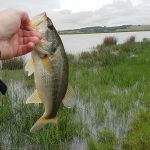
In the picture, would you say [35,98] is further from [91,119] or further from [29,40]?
[91,119]

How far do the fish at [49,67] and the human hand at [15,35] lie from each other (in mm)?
65

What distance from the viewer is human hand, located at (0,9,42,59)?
2.50 metres

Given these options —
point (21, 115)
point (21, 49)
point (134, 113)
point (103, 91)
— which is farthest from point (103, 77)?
point (21, 49)

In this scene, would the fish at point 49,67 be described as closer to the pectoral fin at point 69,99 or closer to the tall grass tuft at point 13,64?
the pectoral fin at point 69,99

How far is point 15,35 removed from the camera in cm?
271

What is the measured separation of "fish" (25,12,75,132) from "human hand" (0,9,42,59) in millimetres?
65

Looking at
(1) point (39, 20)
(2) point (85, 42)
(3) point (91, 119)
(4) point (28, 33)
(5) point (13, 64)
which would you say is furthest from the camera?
(2) point (85, 42)

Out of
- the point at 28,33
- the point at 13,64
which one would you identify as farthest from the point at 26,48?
the point at 13,64

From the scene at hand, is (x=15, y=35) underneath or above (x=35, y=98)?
above

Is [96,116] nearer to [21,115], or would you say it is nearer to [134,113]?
[134,113]

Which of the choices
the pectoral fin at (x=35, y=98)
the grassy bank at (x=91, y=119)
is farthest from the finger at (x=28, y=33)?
the grassy bank at (x=91, y=119)

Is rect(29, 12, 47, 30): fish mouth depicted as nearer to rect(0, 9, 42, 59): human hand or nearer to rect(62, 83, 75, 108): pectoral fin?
rect(0, 9, 42, 59): human hand

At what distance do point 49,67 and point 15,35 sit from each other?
51 centimetres

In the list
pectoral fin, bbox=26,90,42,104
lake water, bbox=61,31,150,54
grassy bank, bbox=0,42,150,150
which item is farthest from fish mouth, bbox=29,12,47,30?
Answer: lake water, bbox=61,31,150,54
